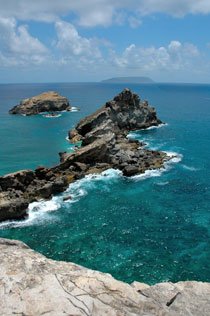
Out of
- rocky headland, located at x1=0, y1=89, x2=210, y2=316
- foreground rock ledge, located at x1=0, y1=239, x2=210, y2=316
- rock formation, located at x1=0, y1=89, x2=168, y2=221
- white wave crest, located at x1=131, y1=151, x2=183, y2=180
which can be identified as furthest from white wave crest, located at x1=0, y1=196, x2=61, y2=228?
foreground rock ledge, located at x1=0, y1=239, x2=210, y2=316

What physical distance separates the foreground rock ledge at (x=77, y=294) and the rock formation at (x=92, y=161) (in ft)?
126

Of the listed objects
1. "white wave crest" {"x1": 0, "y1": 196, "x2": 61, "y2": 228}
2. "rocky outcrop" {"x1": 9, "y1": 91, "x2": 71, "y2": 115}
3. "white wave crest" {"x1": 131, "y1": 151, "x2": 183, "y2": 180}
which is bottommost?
"white wave crest" {"x1": 0, "y1": 196, "x2": 61, "y2": 228}

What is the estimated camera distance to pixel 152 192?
65438mm

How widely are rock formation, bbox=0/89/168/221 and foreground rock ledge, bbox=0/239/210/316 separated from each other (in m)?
38.3

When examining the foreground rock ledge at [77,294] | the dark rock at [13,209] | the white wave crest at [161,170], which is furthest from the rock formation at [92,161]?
the foreground rock ledge at [77,294]

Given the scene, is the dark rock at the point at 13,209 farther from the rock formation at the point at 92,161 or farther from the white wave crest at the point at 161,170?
the white wave crest at the point at 161,170

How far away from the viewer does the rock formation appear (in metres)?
62.0

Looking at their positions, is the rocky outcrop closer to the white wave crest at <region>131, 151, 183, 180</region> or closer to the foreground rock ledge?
the white wave crest at <region>131, 151, 183, 180</region>

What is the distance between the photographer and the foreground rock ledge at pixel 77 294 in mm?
16141

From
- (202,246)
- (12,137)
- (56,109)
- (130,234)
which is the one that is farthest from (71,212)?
(56,109)

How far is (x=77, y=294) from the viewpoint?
17109mm

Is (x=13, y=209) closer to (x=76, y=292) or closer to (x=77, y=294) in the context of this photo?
(x=76, y=292)

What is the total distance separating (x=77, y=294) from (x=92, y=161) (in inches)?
2491

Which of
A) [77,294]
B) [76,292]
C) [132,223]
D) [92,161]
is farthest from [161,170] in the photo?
[77,294]
